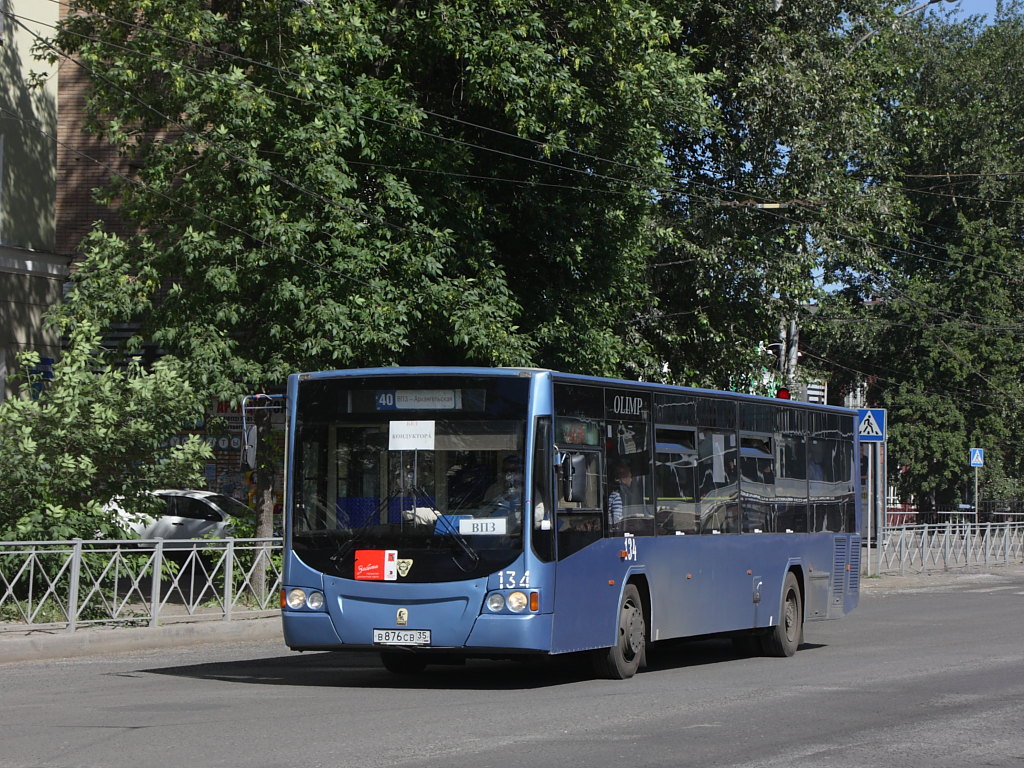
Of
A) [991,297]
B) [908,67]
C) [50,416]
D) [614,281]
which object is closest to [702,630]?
[50,416]

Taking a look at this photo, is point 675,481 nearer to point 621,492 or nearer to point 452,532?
point 621,492

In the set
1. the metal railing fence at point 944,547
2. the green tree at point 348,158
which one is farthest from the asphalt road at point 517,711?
the metal railing fence at point 944,547

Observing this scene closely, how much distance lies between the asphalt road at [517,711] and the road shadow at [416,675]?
0.12 ft

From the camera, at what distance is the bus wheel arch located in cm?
1325

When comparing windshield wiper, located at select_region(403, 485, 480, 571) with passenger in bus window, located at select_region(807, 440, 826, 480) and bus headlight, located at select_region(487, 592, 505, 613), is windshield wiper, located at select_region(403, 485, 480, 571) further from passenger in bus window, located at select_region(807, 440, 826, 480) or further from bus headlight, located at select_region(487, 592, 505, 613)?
passenger in bus window, located at select_region(807, 440, 826, 480)

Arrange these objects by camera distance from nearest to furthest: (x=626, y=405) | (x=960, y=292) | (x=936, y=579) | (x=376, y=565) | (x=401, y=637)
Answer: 1. (x=401, y=637)
2. (x=376, y=565)
3. (x=626, y=405)
4. (x=936, y=579)
5. (x=960, y=292)

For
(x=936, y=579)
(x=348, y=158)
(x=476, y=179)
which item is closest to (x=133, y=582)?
(x=348, y=158)

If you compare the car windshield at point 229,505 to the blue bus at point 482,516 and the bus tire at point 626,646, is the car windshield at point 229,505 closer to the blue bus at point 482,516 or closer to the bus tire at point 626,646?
the blue bus at point 482,516

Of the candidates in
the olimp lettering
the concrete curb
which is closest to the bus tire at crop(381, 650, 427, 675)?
the olimp lettering

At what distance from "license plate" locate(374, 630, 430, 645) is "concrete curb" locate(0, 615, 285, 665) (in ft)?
15.6

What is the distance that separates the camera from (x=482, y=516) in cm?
1217

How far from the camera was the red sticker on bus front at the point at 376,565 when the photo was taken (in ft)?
40.2

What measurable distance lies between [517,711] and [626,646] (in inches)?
111

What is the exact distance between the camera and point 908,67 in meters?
33.8
